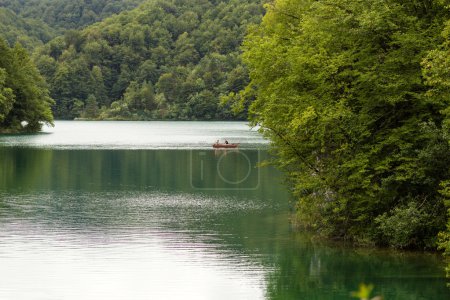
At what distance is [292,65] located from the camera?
100 ft

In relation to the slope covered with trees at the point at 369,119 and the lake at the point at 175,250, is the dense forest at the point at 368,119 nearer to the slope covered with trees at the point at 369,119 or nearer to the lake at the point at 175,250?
the slope covered with trees at the point at 369,119

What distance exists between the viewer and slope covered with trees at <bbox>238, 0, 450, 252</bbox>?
27188mm

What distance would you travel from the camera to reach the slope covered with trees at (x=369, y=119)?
27188 millimetres

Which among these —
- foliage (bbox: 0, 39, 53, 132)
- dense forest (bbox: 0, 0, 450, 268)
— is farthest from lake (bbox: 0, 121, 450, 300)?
foliage (bbox: 0, 39, 53, 132)

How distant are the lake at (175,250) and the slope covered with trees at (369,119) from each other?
5.26 ft

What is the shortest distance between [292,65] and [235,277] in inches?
364

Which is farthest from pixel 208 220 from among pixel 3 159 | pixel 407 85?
pixel 3 159

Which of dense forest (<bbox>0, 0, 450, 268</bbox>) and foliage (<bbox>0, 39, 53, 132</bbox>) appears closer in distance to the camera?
dense forest (<bbox>0, 0, 450, 268</bbox>)

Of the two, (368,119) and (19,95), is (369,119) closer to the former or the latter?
(368,119)

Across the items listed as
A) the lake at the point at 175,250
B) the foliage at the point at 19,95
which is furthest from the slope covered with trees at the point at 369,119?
the foliage at the point at 19,95

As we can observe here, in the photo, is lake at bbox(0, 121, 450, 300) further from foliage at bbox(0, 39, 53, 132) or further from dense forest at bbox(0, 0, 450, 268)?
foliage at bbox(0, 39, 53, 132)

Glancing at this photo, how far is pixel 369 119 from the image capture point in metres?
28.6

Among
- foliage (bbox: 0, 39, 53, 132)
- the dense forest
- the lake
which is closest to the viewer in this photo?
the lake

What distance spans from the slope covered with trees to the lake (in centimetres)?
160
